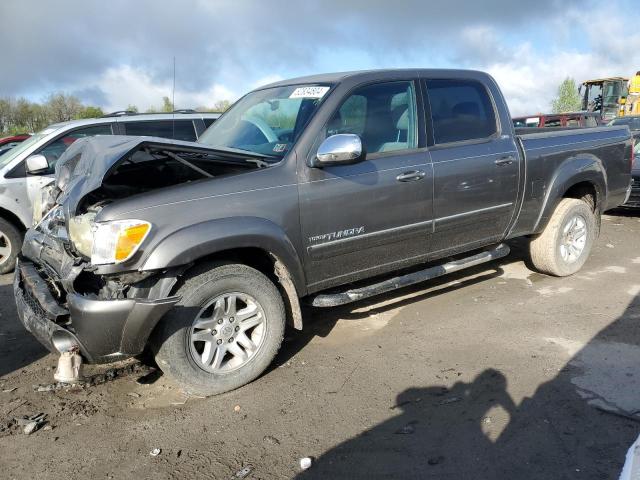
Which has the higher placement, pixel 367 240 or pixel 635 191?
pixel 367 240

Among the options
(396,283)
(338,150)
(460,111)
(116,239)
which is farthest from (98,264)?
(460,111)

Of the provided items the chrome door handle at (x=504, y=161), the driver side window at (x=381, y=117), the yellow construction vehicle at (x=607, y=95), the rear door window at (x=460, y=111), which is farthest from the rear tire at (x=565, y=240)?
the yellow construction vehicle at (x=607, y=95)

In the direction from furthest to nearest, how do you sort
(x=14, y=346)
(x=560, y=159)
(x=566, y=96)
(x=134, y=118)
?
(x=566, y=96), (x=134, y=118), (x=560, y=159), (x=14, y=346)

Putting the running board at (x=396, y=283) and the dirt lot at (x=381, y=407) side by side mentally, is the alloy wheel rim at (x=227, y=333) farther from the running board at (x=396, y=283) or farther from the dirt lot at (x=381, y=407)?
the running board at (x=396, y=283)

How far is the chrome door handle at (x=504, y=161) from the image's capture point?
4605mm

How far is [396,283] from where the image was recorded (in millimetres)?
4137

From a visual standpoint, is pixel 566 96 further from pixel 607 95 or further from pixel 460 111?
pixel 460 111

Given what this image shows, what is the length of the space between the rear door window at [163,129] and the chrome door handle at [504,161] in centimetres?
400

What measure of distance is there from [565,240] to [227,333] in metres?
3.86

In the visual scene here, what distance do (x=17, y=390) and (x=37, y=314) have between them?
708mm

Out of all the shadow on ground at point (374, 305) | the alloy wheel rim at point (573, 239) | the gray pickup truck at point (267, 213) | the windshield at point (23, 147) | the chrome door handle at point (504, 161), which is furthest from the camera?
the windshield at point (23, 147)

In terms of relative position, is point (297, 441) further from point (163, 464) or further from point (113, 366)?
point (113, 366)

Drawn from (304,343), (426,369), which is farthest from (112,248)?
(426,369)

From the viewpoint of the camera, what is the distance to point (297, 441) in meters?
2.93
